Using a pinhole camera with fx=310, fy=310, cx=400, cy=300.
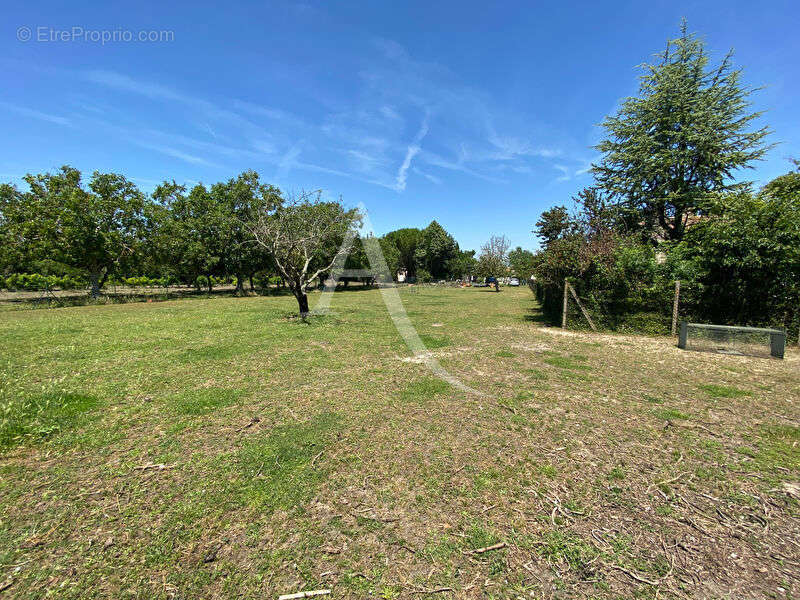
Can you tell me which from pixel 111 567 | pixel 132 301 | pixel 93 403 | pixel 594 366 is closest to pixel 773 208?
pixel 594 366

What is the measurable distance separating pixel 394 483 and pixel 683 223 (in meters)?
20.7

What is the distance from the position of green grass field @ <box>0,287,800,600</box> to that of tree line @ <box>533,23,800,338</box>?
408 centimetres

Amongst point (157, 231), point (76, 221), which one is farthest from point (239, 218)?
point (76, 221)

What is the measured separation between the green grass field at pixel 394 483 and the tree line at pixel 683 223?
13.4 ft

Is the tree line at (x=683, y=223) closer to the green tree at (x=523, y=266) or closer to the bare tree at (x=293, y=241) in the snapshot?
the green tree at (x=523, y=266)

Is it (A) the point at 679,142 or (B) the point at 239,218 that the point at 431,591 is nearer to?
(A) the point at 679,142

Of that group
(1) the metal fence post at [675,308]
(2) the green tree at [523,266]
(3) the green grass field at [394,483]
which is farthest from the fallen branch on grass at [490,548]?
(2) the green tree at [523,266]

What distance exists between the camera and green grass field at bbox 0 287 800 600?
6.84 ft

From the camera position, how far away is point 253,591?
1.96 meters

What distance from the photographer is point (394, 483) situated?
3035 millimetres

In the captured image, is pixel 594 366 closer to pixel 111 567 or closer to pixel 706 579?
pixel 706 579

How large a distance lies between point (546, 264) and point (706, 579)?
1137 centimetres

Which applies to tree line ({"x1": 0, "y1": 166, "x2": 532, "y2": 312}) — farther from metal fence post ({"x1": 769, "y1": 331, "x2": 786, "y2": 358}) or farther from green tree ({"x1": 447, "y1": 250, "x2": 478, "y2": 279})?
green tree ({"x1": 447, "y1": 250, "x2": 478, "y2": 279})

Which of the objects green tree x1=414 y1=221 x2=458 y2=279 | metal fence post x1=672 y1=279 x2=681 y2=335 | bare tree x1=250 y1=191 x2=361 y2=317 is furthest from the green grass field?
green tree x1=414 y1=221 x2=458 y2=279
